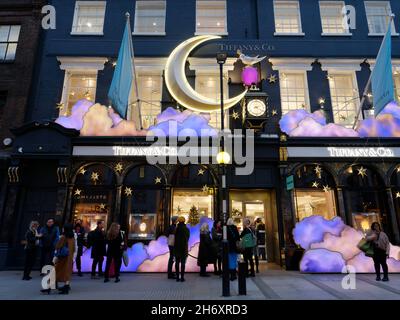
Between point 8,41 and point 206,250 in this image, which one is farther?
point 8,41

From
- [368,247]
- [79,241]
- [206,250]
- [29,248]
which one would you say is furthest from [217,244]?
[29,248]

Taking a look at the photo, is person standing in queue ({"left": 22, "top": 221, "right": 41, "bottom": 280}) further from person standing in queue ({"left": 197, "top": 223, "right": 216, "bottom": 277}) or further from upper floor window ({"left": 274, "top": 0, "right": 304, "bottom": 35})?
upper floor window ({"left": 274, "top": 0, "right": 304, "bottom": 35})

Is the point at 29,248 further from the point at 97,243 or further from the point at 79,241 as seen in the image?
the point at 97,243

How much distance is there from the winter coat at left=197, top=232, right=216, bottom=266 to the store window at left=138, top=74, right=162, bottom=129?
5764mm

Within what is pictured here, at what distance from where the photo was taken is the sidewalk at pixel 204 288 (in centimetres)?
730

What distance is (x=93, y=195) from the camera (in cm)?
1255

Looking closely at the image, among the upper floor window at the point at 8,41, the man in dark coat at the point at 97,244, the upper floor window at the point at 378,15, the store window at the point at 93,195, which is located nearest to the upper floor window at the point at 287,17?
the upper floor window at the point at 378,15

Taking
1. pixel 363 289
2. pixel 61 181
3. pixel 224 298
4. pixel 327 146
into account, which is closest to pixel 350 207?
pixel 327 146

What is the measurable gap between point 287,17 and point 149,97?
8169 mm

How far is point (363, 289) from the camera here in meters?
8.29

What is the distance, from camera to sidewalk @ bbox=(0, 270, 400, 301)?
7.30 m

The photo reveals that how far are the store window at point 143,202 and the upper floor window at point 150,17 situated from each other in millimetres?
7162

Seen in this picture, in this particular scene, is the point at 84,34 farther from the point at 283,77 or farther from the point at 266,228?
the point at 266,228

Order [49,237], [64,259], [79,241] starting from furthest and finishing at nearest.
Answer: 1. [79,241]
2. [49,237]
3. [64,259]
